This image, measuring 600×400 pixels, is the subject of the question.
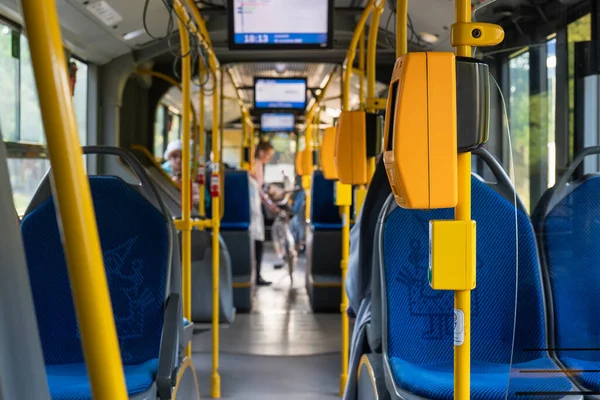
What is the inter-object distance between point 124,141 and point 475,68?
7.98 meters

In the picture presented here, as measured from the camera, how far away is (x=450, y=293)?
108 inches

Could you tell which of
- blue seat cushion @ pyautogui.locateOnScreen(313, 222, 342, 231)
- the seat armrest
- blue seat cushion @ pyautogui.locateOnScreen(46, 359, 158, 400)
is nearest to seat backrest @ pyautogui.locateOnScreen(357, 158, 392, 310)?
the seat armrest

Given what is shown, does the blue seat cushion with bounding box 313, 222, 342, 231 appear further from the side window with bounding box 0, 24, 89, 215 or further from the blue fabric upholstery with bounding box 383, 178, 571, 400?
the blue fabric upholstery with bounding box 383, 178, 571, 400

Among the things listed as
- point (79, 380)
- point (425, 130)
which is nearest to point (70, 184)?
point (425, 130)

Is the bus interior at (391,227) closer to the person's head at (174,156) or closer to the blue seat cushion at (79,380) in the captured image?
the blue seat cushion at (79,380)

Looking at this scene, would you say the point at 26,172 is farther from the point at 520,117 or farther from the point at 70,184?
the point at 70,184

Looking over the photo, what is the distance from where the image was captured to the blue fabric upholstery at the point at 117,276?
2.87 meters

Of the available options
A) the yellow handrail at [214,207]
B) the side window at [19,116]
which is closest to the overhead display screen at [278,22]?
the yellow handrail at [214,207]

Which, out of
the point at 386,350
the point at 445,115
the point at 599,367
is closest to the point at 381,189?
the point at 386,350

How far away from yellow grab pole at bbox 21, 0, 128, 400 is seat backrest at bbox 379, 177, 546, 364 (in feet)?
6.31

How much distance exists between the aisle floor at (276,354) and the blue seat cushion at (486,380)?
214 centimetres

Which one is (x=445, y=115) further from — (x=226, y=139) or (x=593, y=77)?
(x=226, y=139)

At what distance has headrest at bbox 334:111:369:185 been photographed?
3768mm

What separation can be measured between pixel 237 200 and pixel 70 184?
7.19 meters
